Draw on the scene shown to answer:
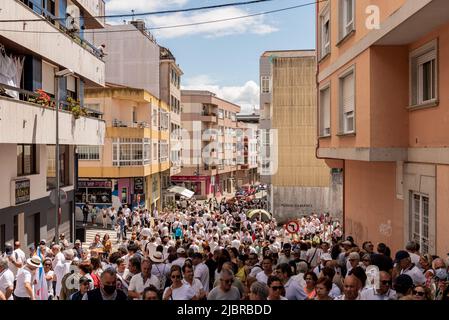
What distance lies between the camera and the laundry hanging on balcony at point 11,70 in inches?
564

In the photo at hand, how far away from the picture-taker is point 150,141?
122 feet

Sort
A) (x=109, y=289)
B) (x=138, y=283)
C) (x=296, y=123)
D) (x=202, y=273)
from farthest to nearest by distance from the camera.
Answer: (x=296, y=123)
(x=202, y=273)
(x=138, y=283)
(x=109, y=289)

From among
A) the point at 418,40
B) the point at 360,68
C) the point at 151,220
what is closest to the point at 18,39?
the point at 360,68

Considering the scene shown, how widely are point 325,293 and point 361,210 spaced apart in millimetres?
9797

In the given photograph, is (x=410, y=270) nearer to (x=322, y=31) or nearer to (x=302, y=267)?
(x=302, y=267)

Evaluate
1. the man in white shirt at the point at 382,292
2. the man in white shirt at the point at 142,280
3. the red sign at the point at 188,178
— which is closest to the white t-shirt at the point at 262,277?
the man in white shirt at the point at 142,280

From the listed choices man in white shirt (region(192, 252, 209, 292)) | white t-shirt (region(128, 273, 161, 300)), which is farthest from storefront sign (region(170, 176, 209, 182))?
white t-shirt (region(128, 273, 161, 300))

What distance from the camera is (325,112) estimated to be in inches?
682

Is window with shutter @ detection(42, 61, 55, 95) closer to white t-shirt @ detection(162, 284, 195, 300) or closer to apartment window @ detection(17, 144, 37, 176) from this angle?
apartment window @ detection(17, 144, 37, 176)

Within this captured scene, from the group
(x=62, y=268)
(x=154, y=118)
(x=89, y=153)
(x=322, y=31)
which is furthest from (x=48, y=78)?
(x=154, y=118)

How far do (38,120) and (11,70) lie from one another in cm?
168

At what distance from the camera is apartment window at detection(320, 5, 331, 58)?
1641 centimetres

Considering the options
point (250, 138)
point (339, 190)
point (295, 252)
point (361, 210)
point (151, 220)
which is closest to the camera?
point (295, 252)

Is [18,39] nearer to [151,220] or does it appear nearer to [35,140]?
[35,140]
